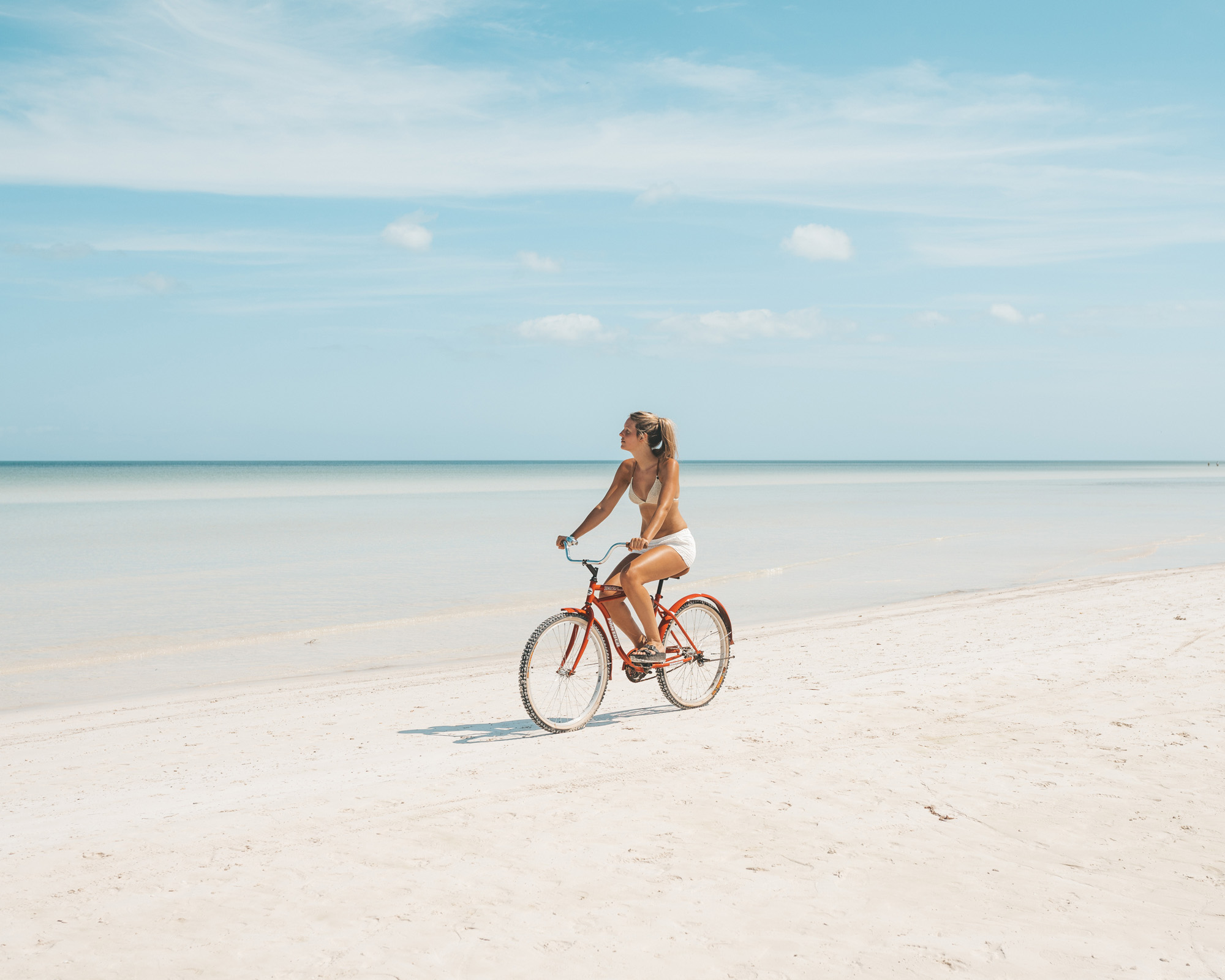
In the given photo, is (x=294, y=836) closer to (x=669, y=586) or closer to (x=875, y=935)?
(x=875, y=935)

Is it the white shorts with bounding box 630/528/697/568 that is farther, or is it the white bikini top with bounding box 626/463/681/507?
the white shorts with bounding box 630/528/697/568

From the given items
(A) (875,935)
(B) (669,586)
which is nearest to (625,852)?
(A) (875,935)

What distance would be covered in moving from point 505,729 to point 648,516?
1.75 meters

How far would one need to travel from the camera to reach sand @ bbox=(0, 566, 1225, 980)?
12.0 feet

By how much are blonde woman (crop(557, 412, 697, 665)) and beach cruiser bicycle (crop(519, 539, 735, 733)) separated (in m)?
0.11

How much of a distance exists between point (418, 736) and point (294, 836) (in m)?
1.99

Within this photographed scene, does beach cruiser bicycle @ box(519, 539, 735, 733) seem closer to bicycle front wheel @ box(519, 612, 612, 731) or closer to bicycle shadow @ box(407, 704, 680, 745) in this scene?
bicycle front wheel @ box(519, 612, 612, 731)

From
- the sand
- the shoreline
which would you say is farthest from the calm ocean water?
the sand

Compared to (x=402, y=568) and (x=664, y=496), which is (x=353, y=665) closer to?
(x=664, y=496)

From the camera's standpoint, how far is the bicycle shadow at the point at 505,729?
6594mm

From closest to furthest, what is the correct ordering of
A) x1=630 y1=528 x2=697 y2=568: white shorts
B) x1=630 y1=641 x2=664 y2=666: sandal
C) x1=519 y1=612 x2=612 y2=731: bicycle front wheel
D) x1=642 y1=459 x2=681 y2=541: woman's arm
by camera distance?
1. x1=519 y1=612 x2=612 y2=731: bicycle front wheel
2. x1=642 y1=459 x2=681 y2=541: woman's arm
3. x1=630 y1=528 x2=697 y2=568: white shorts
4. x1=630 y1=641 x2=664 y2=666: sandal

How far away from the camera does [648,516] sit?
22.4 feet

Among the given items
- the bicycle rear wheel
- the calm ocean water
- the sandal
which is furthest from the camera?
the calm ocean water

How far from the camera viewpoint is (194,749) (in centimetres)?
646
